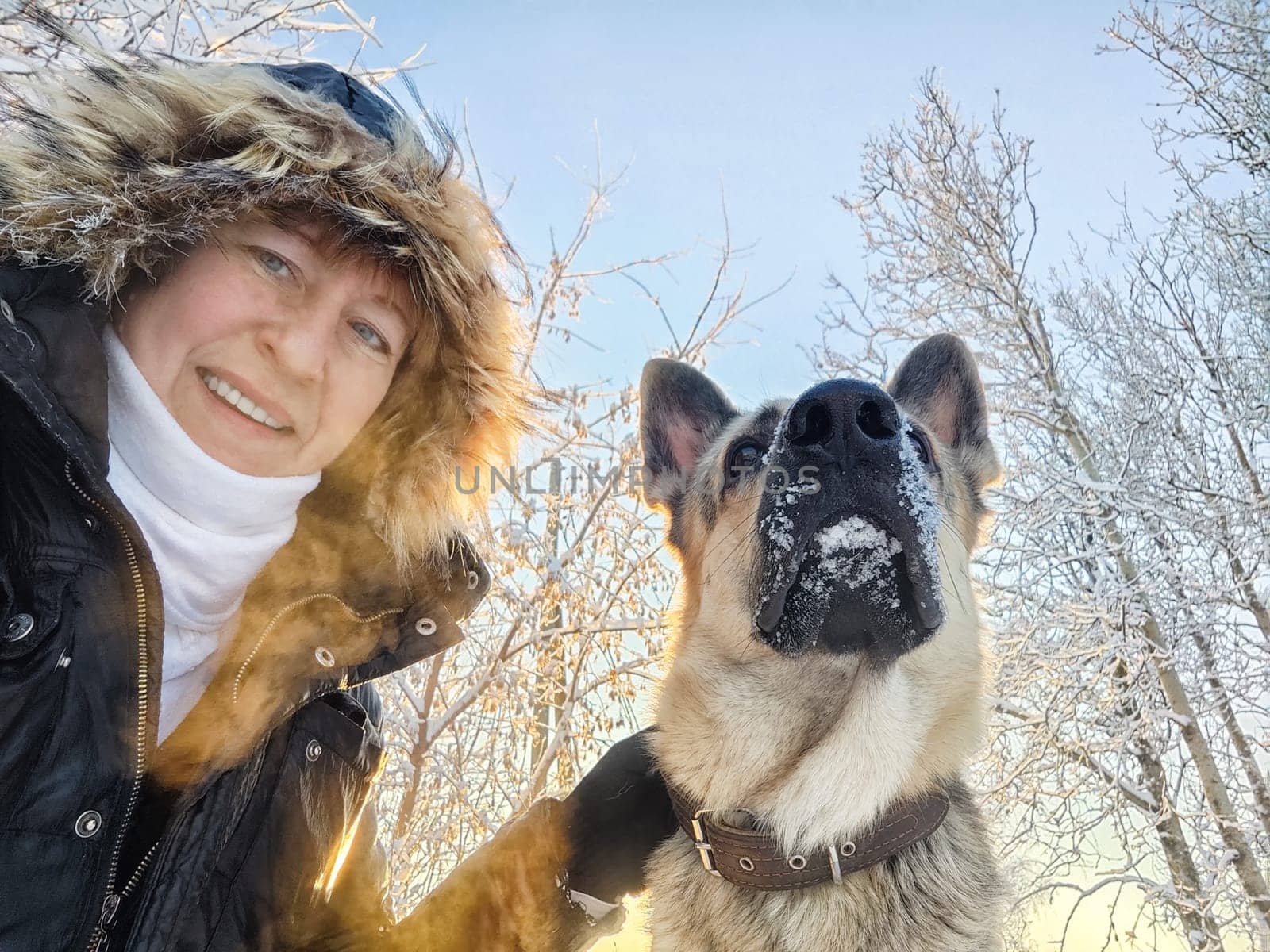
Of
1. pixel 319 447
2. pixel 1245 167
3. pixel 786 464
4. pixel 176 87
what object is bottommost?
pixel 786 464

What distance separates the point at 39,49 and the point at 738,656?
600 centimetres

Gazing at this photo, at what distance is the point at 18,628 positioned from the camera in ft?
5.59

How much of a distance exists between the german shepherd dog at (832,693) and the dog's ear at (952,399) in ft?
1.16

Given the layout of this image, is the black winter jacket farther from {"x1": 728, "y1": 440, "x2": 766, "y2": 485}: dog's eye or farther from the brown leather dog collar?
{"x1": 728, "y1": 440, "x2": 766, "y2": 485}: dog's eye

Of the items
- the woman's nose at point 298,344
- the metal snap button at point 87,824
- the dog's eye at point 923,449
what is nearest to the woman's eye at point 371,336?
the woman's nose at point 298,344

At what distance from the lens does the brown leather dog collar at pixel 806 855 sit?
1982 millimetres

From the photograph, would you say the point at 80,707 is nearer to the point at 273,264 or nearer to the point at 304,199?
the point at 273,264

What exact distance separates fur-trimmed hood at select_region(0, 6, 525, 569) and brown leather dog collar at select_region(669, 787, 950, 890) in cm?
137

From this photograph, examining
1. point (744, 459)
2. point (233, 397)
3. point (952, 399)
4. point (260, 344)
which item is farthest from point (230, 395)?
point (952, 399)

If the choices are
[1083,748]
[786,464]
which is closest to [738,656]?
[786,464]

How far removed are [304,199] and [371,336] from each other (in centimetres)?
46

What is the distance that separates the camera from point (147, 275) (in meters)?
2.21

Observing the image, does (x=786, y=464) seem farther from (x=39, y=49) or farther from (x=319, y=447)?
(x=39, y=49)

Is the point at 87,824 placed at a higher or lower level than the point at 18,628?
lower
